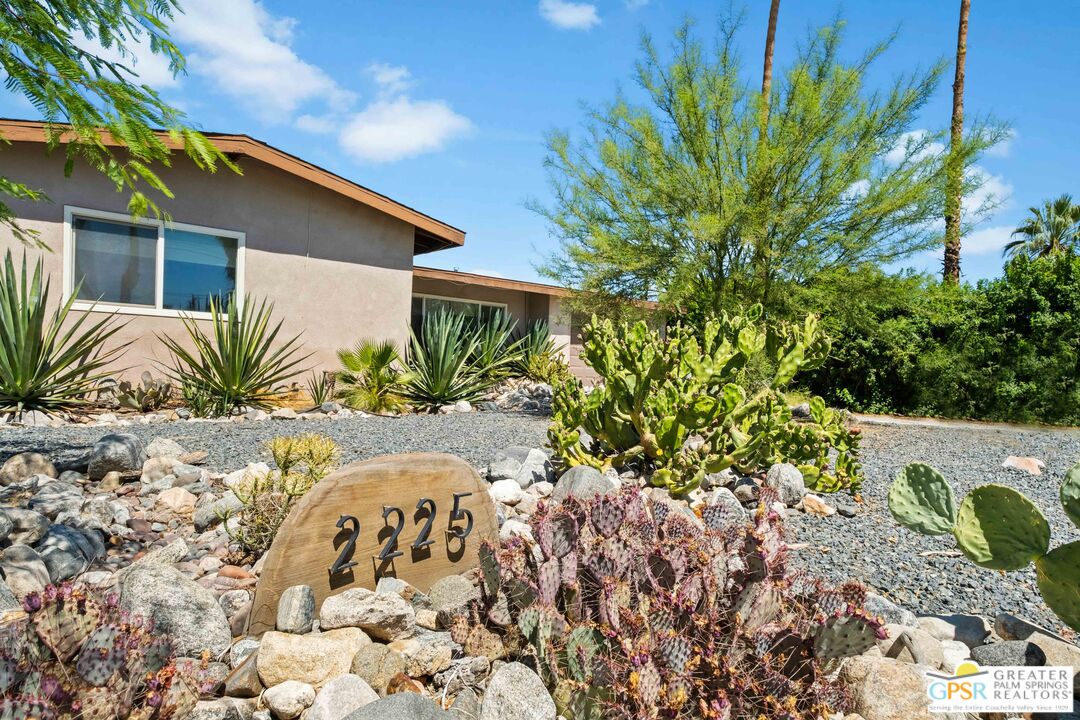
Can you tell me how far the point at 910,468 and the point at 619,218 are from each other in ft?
32.8

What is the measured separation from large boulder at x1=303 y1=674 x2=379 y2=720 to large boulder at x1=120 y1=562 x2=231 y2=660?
60cm

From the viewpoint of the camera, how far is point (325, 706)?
83.3 inches

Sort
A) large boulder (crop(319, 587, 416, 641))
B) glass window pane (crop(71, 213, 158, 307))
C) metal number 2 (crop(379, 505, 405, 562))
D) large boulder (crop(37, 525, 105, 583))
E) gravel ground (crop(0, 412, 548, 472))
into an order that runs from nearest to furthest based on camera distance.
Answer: large boulder (crop(319, 587, 416, 641)) → metal number 2 (crop(379, 505, 405, 562)) → large boulder (crop(37, 525, 105, 583)) → gravel ground (crop(0, 412, 548, 472)) → glass window pane (crop(71, 213, 158, 307))

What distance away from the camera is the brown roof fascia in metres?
8.91

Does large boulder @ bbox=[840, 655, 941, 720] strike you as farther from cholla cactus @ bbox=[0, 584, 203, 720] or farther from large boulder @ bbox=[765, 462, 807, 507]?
large boulder @ bbox=[765, 462, 807, 507]

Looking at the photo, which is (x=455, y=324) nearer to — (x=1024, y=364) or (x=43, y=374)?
(x=43, y=374)

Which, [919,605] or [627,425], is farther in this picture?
[627,425]

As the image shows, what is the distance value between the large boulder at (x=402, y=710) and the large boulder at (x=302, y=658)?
0.32m

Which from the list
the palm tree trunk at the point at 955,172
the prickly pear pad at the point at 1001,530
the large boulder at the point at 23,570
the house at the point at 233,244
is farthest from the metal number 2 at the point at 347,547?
the palm tree trunk at the point at 955,172

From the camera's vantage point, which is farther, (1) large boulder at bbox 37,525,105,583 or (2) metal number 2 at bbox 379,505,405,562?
(1) large boulder at bbox 37,525,105,583

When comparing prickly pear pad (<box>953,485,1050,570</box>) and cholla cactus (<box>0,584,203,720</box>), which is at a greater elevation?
prickly pear pad (<box>953,485,1050,570</box>)

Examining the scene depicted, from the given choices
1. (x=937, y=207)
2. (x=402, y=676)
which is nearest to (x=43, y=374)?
(x=402, y=676)

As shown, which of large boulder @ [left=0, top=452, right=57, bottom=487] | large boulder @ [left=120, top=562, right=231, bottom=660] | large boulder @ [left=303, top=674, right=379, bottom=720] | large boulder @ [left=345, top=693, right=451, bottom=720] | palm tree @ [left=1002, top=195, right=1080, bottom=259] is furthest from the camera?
palm tree @ [left=1002, top=195, right=1080, bottom=259]

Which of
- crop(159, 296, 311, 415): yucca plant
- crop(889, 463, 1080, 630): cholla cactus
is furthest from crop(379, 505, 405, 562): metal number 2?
crop(159, 296, 311, 415): yucca plant
